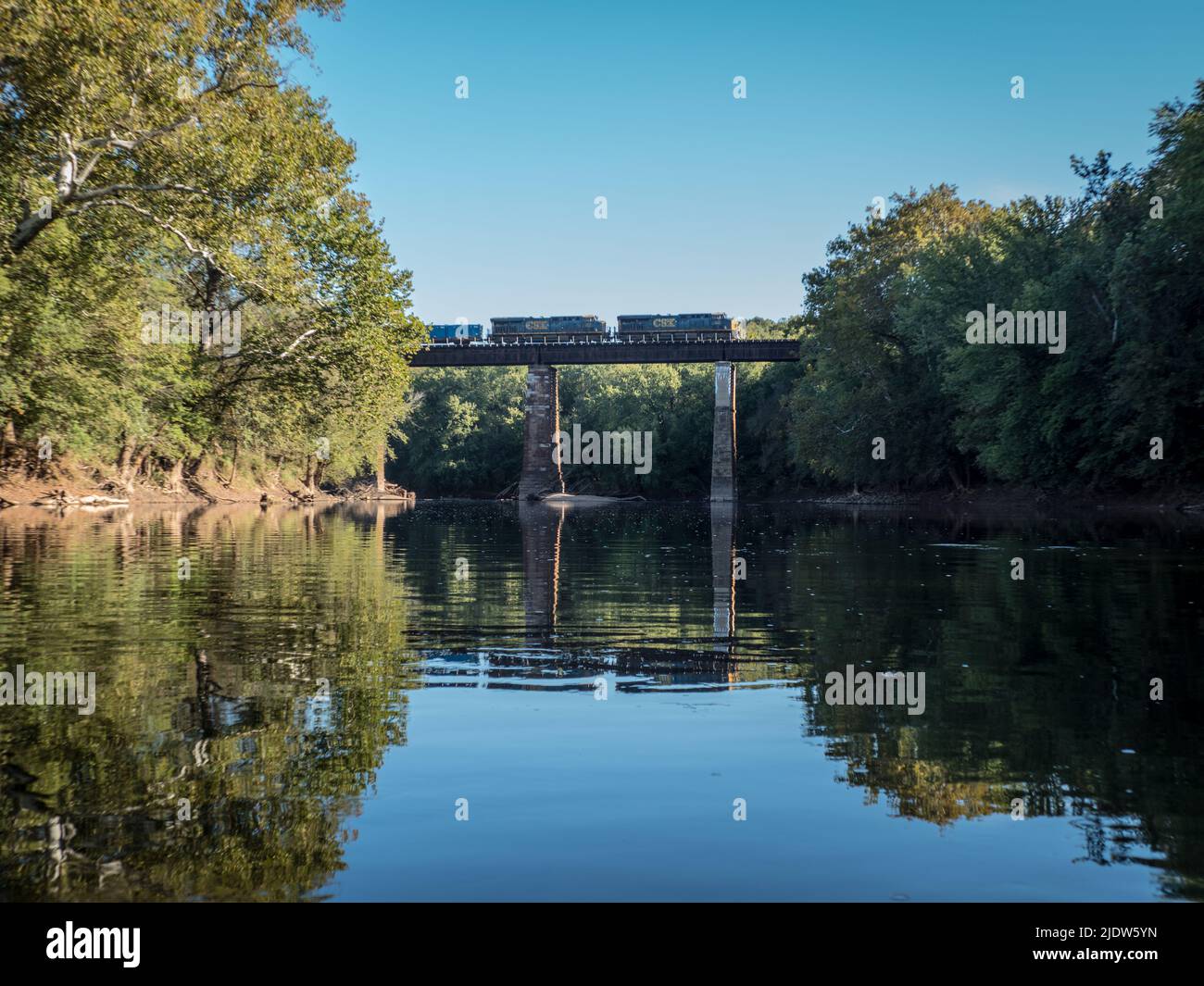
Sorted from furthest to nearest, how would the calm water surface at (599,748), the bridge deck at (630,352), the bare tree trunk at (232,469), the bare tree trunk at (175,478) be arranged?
the bridge deck at (630,352), the bare tree trunk at (232,469), the bare tree trunk at (175,478), the calm water surface at (599,748)

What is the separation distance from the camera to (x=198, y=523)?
45562 mm

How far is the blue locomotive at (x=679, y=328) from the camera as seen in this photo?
96500mm

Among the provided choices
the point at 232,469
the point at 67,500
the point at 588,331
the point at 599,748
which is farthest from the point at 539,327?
the point at 599,748

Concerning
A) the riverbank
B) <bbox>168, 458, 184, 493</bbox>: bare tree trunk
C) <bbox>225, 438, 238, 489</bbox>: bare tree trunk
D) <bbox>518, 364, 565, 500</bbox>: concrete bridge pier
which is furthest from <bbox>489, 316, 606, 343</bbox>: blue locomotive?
<bbox>168, 458, 184, 493</bbox>: bare tree trunk

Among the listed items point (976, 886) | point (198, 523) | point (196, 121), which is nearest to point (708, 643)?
point (976, 886)

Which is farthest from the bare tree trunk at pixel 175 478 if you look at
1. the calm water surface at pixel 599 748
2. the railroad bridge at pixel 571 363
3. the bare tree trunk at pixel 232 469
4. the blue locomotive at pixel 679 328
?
the calm water surface at pixel 599 748

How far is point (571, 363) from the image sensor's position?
3735 inches

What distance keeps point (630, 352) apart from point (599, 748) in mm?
87929

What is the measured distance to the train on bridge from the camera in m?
96.7

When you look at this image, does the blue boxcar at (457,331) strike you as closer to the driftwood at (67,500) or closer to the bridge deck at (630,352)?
the bridge deck at (630,352)

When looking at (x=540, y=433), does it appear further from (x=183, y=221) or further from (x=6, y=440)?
(x=183, y=221)

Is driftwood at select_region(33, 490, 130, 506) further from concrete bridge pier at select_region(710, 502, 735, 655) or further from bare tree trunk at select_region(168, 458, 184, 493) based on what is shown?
concrete bridge pier at select_region(710, 502, 735, 655)
